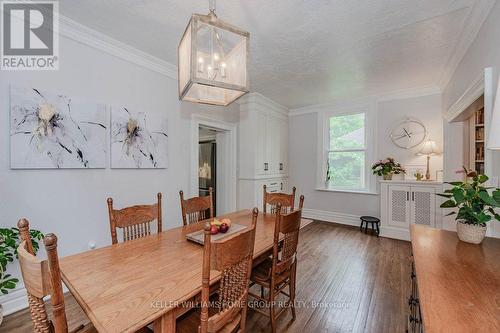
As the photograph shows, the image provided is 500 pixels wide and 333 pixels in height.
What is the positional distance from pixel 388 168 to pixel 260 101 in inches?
108

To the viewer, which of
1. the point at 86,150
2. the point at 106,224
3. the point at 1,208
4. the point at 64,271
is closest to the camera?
the point at 64,271

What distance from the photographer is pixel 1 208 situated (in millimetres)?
1844

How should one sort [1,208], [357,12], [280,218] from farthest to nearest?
[357,12], [1,208], [280,218]

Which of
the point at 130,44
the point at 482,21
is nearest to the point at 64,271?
the point at 130,44

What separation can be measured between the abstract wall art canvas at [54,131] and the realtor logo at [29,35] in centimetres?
27

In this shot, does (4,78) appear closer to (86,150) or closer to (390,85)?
(86,150)

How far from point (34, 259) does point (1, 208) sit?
5.65 ft

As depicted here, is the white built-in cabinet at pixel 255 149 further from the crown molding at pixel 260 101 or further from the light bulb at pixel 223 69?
the light bulb at pixel 223 69

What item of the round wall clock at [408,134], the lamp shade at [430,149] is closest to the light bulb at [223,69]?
the lamp shade at [430,149]

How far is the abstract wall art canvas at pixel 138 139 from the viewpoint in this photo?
99.4 inches

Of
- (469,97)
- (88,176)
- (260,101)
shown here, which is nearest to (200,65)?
(88,176)

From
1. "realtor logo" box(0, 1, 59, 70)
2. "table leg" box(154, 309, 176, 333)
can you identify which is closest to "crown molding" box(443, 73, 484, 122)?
"table leg" box(154, 309, 176, 333)

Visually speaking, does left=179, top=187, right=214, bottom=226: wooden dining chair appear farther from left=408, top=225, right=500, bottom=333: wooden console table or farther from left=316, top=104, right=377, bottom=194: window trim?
Result: left=316, top=104, right=377, bottom=194: window trim

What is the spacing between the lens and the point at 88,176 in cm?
233
